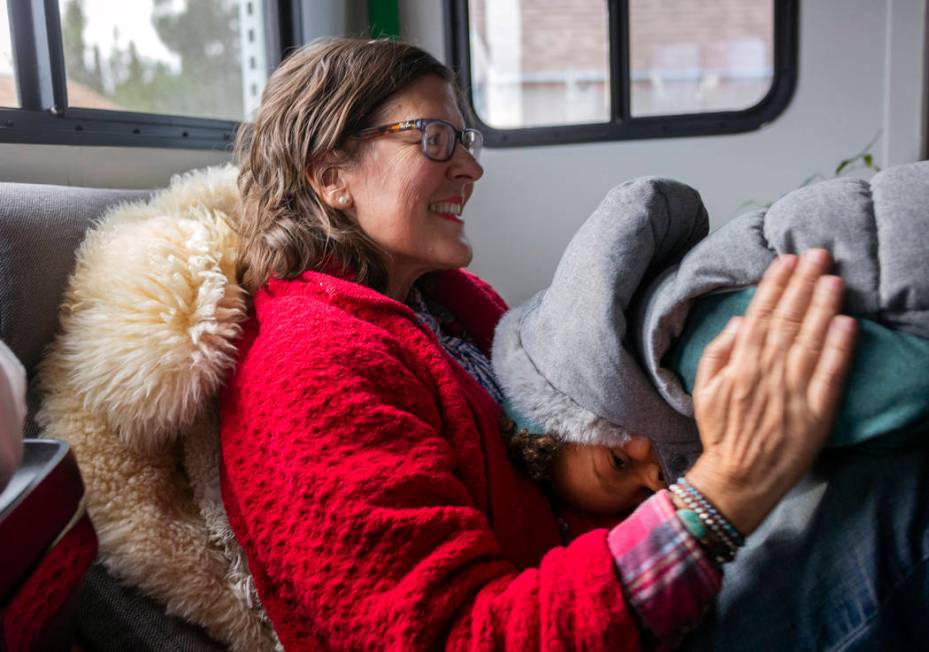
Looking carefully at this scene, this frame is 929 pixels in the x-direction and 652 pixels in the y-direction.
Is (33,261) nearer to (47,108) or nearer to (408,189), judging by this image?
(408,189)

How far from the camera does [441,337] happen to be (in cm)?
144

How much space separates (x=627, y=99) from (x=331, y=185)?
184 centimetres

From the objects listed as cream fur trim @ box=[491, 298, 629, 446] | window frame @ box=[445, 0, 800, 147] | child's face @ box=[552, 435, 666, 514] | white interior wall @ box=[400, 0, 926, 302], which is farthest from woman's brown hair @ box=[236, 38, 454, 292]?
white interior wall @ box=[400, 0, 926, 302]

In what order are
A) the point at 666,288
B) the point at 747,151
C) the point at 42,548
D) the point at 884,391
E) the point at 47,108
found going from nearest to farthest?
the point at 42,548, the point at 884,391, the point at 666,288, the point at 47,108, the point at 747,151

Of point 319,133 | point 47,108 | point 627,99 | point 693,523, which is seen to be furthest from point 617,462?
point 627,99

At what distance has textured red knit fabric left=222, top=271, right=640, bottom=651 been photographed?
30.1 inches

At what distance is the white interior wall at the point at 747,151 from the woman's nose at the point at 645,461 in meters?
1.95

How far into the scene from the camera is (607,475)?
110cm

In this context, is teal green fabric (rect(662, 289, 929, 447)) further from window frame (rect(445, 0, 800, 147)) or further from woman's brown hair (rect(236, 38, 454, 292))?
window frame (rect(445, 0, 800, 147))

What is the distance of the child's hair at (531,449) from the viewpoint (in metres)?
1.07

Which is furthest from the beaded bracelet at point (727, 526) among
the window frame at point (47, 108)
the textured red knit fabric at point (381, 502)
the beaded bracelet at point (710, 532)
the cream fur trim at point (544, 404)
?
the window frame at point (47, 108)

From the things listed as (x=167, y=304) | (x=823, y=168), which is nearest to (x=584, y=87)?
(x=823, y=168)

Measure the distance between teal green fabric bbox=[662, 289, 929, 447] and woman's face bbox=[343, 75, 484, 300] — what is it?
732mm

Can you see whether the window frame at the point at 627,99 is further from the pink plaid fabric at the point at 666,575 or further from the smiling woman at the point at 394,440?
the pink plaid fabric at the point at 666,575
